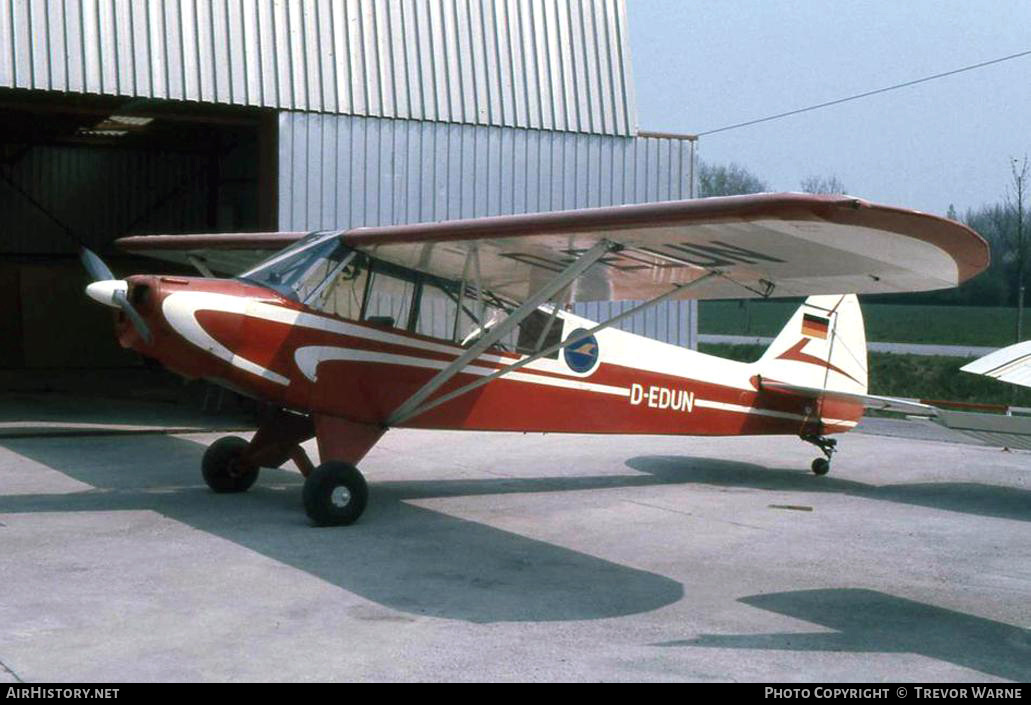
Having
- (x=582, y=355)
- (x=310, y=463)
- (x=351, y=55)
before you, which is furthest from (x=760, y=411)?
(x=351, y=55)

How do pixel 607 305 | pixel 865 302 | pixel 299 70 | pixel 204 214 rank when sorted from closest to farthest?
pixel 299 70, pixel 607 305, pixel 204 214, pixel 865 302

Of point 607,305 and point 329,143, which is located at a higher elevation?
point 329,143

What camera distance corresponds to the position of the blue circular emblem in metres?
10.6

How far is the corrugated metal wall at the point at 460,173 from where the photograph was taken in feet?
50.6

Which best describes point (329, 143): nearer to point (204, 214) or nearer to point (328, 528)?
point (328, 528)

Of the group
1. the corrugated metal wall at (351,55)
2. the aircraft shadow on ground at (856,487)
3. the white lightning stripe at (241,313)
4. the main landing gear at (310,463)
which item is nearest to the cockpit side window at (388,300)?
the white lightning stripe at (241,313)

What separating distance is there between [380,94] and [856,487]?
8.08 metres

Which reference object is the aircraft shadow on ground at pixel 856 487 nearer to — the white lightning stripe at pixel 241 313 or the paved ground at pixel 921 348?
the white lightning stripe at pixel 241 313

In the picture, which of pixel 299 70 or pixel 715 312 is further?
pixel 715 312

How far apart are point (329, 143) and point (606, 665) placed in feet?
36.9

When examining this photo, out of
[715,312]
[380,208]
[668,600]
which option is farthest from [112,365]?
[715,312]

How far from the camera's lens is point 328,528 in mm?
8672

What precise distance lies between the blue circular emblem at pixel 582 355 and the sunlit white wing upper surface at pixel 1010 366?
15.2 feet
